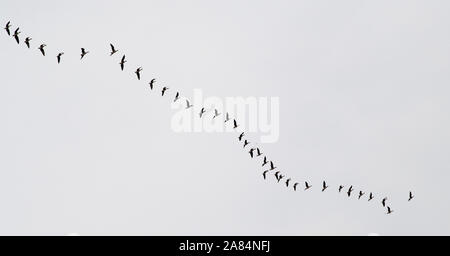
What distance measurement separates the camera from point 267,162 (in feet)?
255

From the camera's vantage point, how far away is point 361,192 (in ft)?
258
